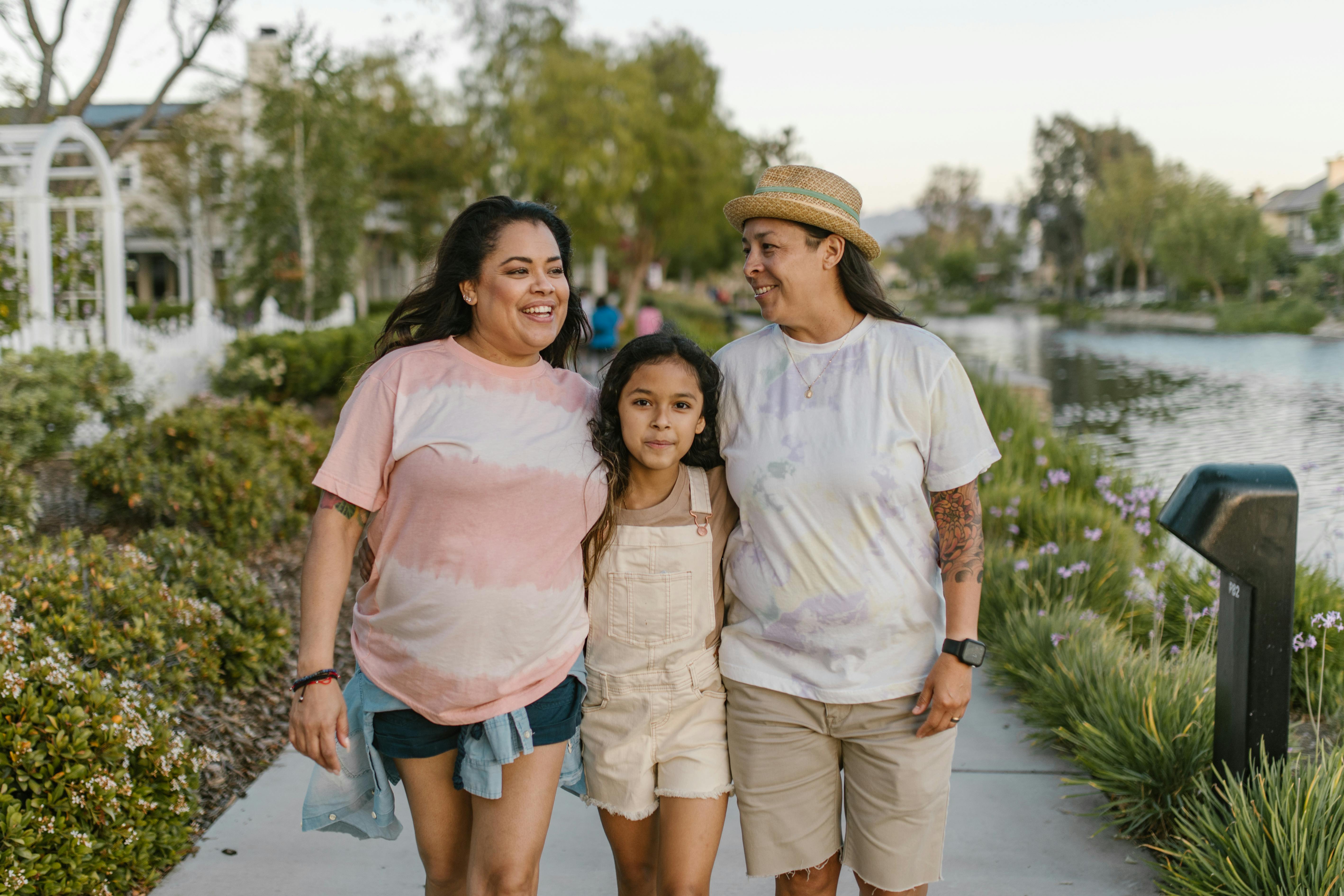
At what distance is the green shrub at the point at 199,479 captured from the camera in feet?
19.5

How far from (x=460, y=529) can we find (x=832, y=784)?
1022 mm

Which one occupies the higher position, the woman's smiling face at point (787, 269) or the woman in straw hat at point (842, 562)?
the woman's smiling face at point (787, 269)

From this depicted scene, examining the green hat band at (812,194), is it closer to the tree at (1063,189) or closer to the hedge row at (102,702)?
the hedge row at (102,702)

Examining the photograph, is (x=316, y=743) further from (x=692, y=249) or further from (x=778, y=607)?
(x=692, y=249)

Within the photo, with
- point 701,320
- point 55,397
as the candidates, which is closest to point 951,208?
point 701,320

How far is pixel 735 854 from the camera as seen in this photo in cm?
333

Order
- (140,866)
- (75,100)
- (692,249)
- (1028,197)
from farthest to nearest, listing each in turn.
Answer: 1. (1028,197)
2. (692,249)
3. (75,100)
4. (140,866)

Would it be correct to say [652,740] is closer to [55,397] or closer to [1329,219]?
[55,397]

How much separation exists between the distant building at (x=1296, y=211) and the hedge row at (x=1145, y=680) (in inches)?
1680

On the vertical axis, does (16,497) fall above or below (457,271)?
below

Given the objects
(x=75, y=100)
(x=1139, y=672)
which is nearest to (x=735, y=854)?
(x=1139, y=672)

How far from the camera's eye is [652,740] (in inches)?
91.7

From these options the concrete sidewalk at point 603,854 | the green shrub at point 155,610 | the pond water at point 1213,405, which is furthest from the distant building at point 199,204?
the concrete sidewalk at point 603,854

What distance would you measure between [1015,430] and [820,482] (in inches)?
258
